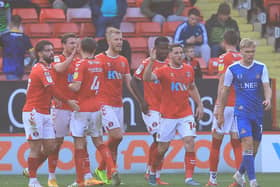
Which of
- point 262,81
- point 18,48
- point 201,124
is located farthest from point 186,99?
point 18,48

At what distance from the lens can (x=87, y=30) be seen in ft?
70.9

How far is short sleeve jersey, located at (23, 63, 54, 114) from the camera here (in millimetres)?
13828

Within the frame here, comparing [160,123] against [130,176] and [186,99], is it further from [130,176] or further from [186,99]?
[130,176]

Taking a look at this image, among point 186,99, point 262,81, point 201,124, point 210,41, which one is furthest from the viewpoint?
point 210,41

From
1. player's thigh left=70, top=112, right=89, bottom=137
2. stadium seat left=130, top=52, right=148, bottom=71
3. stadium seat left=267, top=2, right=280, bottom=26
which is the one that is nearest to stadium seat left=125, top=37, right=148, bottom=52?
stadium seat left=130, top=52, right=148, bottom=71

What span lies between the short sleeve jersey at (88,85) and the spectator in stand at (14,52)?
205 inches

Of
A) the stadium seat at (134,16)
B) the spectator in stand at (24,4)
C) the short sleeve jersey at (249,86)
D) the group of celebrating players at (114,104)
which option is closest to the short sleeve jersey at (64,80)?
the group of celebrating players at (114,104)

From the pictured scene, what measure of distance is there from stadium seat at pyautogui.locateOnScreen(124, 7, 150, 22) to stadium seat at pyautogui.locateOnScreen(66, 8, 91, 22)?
843 millimetres

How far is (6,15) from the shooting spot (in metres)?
21.0

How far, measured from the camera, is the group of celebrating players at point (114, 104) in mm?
13688

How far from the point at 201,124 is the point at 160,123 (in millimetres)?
3512

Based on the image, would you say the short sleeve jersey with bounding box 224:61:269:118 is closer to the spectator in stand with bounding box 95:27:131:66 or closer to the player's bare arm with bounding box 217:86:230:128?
the player's bare arm with bounding box 217:86:230:128

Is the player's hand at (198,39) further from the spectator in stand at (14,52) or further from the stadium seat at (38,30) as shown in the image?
the spectator in stand at (14,52)

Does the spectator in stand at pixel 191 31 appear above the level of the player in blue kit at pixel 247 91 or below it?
above
